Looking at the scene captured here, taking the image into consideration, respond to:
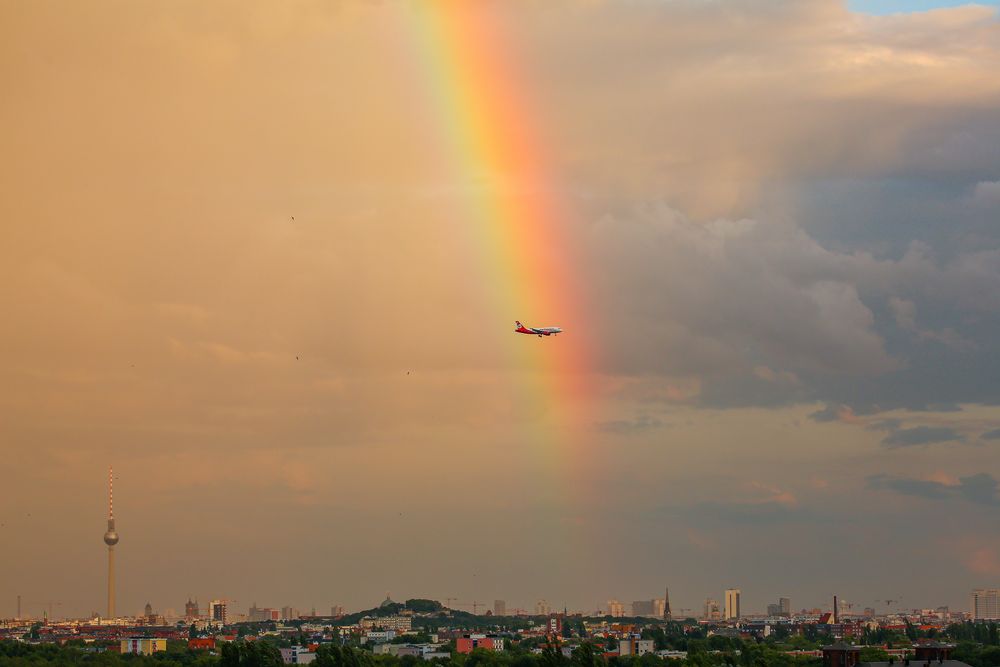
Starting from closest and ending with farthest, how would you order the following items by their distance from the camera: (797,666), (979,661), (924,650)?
(924,650)
(979,661)
(797,666)

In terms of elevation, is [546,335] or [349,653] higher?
[546,335]

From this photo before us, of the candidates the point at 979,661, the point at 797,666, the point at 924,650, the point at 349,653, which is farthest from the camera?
the point at 797,666

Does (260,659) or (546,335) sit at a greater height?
(546,335)

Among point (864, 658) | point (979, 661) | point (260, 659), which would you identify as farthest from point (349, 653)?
point (979, 661)

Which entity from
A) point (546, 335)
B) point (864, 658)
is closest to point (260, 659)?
point (546, 335)

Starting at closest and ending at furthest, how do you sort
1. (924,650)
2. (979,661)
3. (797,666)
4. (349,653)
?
(924,650)
(349,653)
(979,661)
(797,666)

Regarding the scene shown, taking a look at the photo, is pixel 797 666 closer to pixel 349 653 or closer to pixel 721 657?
pixel 721 657

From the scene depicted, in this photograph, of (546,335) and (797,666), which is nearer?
(546,335)

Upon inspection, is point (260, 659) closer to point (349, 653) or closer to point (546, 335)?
point (349, 653)

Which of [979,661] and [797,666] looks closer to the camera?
[979,661]
